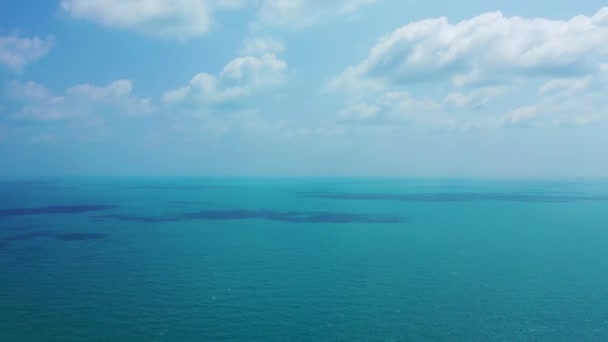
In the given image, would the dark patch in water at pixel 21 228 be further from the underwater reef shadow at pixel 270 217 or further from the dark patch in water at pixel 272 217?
the dark patch in water at pixel 272 217

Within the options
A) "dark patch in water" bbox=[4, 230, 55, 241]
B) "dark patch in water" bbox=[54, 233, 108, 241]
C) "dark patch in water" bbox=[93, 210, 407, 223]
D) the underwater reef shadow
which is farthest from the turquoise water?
"dark patch in water" bbox=[93, 210, 407, 223]

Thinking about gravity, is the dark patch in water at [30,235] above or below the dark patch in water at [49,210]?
below

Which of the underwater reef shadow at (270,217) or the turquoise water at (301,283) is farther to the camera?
the underwater reef shadow at (270,217)

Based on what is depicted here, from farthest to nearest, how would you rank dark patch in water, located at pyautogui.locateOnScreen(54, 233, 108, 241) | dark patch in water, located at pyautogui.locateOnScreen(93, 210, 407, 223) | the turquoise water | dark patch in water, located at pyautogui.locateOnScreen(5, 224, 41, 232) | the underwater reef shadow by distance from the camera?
dark patch in water, located at pyautogui.locateOnScreen(93, 210, 407, 223) → the underwater reef shadow → dark patch in water, located at pyautogui.locateOnScreen(5, 224, 41, 232) → dark patch in water, located at pyautogui.locateOnScreen(54, 233, 108, 241) → the turquoise water

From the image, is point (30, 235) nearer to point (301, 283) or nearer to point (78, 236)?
point (78, 236)

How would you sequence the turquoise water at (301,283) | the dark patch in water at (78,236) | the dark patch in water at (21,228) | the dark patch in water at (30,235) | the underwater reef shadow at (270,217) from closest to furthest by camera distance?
the turquoise water at (301,283), the dark patch in water at (30,235), the dark patch in water at (78,236), the dark patch in water at (21,228), the underwater reef shadow at (270,217)

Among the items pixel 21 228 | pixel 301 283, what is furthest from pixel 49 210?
pixel 301 283

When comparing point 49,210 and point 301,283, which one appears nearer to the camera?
point 301,283

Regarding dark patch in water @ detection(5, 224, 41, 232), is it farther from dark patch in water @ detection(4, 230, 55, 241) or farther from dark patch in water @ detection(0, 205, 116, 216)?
dark patch in water @ detection(0, 205, 116, 216)

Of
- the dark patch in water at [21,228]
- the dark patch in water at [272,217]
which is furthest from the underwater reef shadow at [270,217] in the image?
the dark patch in water at [21,228]

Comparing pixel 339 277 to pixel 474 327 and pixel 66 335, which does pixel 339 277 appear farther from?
pixel 66 335
